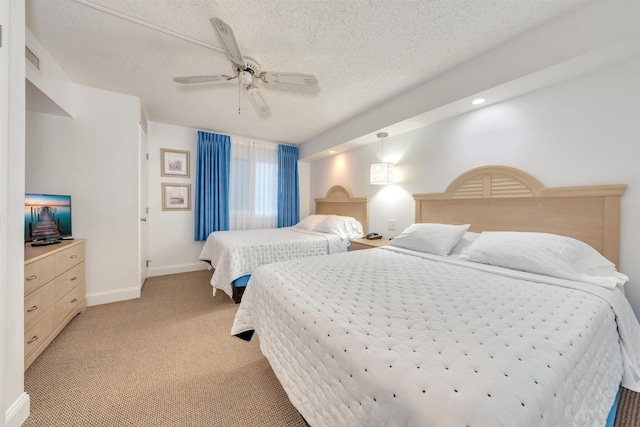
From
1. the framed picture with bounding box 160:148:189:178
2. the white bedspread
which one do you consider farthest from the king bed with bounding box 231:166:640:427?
the framed picture with bounding box 160:148:189:178

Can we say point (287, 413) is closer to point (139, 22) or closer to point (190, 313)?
point (190, 313)

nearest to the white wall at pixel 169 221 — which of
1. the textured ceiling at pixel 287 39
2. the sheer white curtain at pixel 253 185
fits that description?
the sheer white curtain at pixel 253 185

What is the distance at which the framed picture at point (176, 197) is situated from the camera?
3.75 meters

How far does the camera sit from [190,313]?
2.46 metres

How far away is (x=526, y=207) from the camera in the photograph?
1.99 meters

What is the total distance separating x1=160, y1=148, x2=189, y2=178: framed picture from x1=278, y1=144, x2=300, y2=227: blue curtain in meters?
1.65

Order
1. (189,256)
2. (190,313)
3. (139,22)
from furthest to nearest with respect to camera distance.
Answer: (189,256) → (190,313) → (139,22)

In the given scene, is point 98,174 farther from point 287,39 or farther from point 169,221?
point 287,39

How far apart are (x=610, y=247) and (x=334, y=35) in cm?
248

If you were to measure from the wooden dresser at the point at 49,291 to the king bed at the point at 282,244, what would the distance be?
1.22 meters

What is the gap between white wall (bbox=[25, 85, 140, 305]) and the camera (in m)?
2.37
